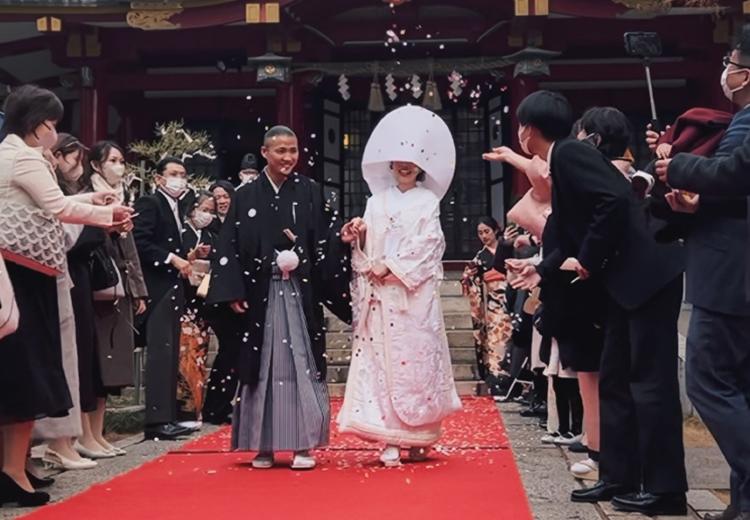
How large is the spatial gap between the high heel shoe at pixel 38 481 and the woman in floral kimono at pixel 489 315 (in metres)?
5.62

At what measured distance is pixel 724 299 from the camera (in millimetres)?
3832

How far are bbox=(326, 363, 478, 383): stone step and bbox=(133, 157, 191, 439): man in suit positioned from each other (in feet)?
11.8

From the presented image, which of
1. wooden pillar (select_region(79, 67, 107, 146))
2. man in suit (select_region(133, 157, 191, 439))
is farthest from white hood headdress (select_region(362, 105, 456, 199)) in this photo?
wooden pillar (select_region(79, 67, 107, 146))

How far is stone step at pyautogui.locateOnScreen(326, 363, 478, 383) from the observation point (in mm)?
11234

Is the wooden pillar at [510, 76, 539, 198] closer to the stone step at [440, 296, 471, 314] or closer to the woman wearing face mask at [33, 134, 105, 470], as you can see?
the stone step at [440, 296, 471, 314]

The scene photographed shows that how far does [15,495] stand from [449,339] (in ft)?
25.2

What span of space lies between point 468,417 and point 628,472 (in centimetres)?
418

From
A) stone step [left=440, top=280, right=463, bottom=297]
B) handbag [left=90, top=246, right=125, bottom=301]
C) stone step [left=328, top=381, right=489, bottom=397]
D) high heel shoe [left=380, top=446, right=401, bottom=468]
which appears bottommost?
stone step [left=328, top=381, right=489, bottom=397]

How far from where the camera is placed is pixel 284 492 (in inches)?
196

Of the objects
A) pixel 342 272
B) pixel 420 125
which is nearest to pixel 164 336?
pixel 342 272

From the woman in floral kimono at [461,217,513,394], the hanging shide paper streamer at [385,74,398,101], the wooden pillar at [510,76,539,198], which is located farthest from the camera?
the hanging shide paper streamer at [385,74,398,101]

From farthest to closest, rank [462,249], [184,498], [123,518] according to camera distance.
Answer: [462,249]
[184,498]
[123,518]

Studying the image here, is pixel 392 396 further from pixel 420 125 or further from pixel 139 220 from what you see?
pixel 139 220

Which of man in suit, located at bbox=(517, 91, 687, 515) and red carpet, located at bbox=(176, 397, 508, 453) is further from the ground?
man in suit, located at bbox=(517, 91, 687, 515)
